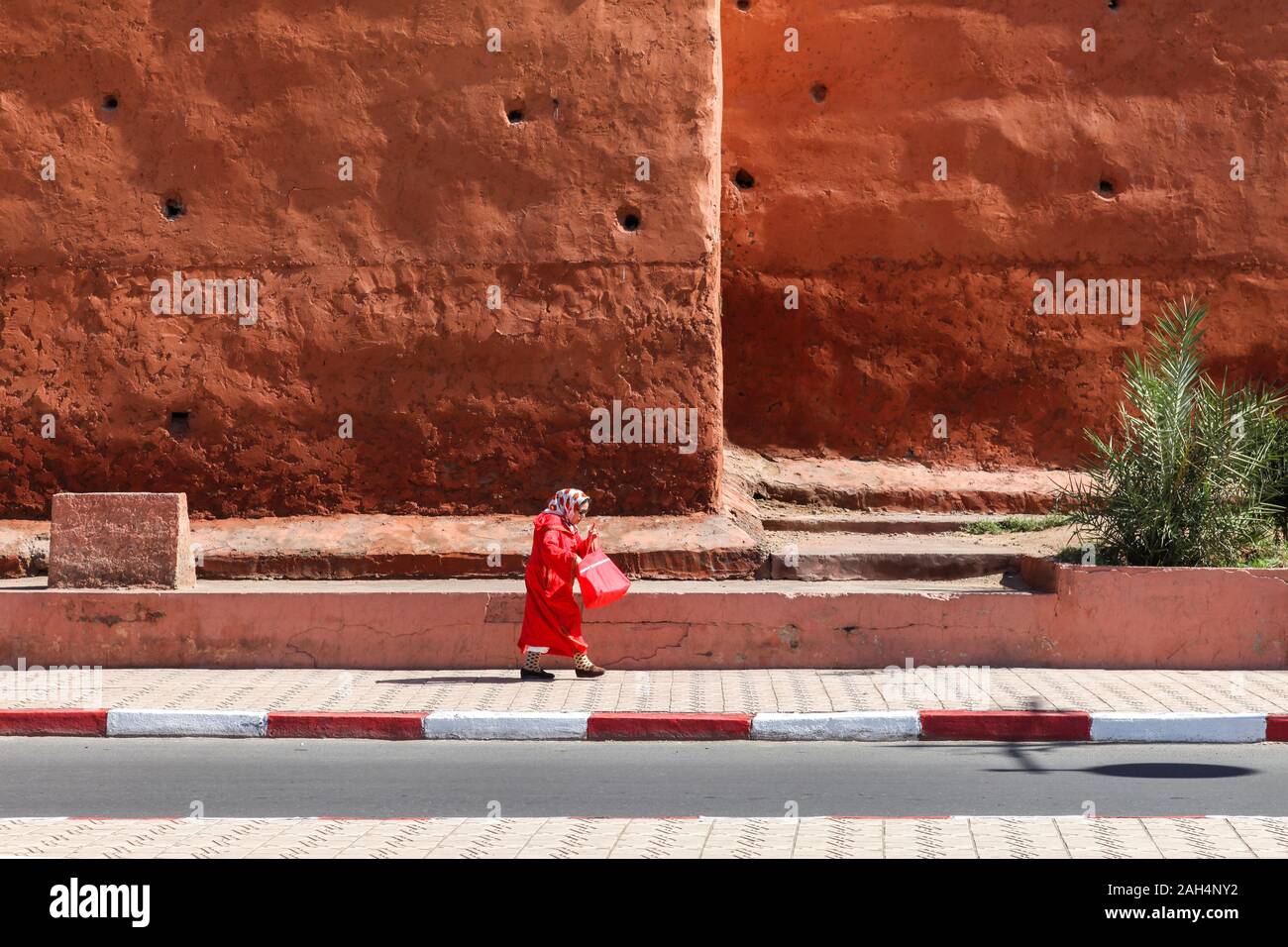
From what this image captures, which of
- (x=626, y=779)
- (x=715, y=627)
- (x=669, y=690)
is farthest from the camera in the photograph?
(x=715, y=627)

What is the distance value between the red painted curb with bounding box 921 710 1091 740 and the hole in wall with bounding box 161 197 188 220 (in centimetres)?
790

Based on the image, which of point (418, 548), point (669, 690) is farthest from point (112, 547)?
point (669, 690)

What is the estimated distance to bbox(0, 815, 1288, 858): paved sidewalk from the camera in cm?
512

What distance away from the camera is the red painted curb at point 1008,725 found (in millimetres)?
8109

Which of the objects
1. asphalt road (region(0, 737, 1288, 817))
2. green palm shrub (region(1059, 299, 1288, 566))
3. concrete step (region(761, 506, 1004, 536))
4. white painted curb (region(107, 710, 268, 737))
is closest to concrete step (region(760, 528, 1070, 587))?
green palm shrub (region(1059, 299, 1288, 566))

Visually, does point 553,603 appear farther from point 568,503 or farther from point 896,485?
point 896,485

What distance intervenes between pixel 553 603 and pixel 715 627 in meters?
1.13

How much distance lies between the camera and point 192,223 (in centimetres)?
1260

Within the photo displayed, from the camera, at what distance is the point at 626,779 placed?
687 centimetres

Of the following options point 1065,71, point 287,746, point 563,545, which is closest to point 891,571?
point 563,545

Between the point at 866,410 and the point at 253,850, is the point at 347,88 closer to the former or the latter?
the point at 866,410

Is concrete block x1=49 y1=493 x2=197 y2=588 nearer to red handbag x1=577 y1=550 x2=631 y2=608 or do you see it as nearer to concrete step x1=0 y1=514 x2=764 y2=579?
concrete step x1=0 y1=514 x2=764 y2=579

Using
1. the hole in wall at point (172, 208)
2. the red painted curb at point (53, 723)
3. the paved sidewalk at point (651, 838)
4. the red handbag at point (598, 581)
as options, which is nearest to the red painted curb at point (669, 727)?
the red handbag at point (598, 581)

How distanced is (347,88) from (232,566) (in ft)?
13.6
